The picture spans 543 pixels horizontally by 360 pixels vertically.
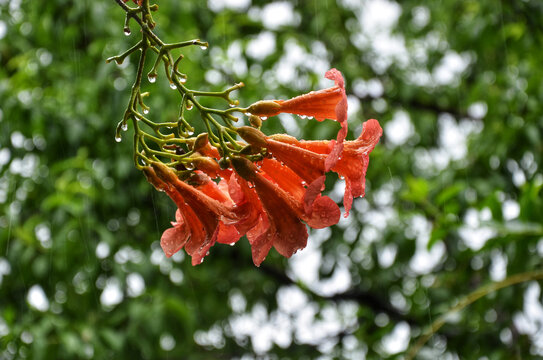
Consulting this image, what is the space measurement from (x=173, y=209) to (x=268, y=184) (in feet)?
7.70

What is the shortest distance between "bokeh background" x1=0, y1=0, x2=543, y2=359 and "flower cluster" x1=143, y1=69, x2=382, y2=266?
164 cm

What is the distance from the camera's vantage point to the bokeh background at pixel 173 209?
3105mm

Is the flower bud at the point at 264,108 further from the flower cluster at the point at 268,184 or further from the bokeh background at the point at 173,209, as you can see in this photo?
the bokeh background at the point at 173,209

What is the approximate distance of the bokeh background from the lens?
3.11 meters

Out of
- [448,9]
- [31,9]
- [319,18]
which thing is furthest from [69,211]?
[448,9]

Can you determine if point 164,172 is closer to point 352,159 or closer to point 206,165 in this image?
point 206,165

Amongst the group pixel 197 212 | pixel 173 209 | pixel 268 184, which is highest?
pixel 268 184

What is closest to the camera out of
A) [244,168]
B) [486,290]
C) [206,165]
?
[244,168]

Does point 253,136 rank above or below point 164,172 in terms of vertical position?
above

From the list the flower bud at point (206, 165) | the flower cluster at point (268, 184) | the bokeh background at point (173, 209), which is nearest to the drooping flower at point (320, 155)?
the flower cluster at point (268, 184)

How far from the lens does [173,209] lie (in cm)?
344

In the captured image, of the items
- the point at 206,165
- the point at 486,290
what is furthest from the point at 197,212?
the point at 486,290

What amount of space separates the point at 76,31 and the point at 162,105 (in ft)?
2.66

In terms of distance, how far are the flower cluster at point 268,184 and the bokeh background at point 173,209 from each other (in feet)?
5.38
